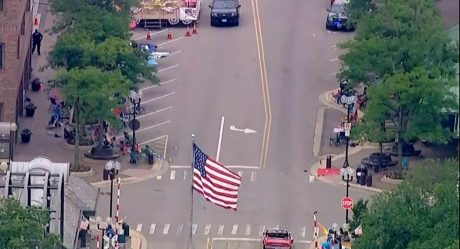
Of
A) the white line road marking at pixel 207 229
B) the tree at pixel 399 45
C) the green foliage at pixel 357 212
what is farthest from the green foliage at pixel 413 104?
the green foliage at pixel 357 212

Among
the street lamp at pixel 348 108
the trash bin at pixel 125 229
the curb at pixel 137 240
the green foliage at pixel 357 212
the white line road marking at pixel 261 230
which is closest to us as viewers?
the green foliage at pixel 357 212

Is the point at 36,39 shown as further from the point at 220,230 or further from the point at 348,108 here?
the point at 220,230

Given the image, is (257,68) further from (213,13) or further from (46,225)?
(46,225)

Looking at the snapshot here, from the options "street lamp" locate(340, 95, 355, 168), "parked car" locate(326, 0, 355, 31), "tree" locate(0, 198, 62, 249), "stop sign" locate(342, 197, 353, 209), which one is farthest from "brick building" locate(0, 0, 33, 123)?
"tree" locate(0, 198, 62, 249)

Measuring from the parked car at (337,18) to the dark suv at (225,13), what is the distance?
6032 millimetres

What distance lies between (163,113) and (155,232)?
18757 mm

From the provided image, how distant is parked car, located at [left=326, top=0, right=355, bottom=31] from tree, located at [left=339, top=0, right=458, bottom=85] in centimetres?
2078

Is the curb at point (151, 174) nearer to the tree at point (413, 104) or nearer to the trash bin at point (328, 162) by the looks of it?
the trash bin at point (328, 162)

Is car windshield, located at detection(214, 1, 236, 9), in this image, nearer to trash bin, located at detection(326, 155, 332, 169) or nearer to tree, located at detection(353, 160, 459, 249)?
trash bin, located at detection(326, 155, 332, 169)

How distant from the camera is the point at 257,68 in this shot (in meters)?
150

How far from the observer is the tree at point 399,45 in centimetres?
12962

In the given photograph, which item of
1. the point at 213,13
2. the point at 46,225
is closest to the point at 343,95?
the point at 213,13

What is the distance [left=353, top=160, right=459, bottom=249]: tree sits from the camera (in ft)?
310

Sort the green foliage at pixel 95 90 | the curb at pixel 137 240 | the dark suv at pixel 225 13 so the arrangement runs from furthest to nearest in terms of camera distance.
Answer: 1. the dark suv at pixel 225 13
2. the green foliage at pixel 95 90
3. the curb at pixel 137 240
